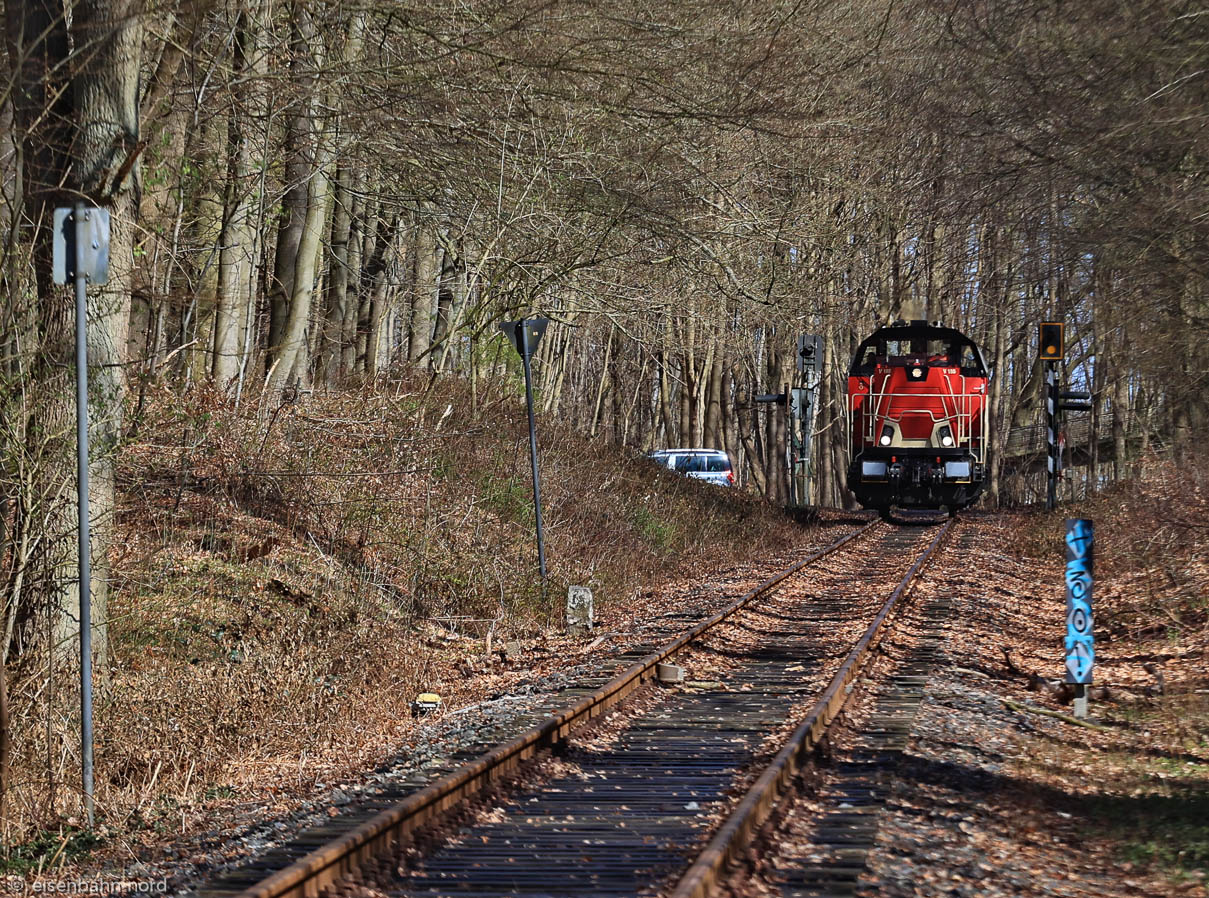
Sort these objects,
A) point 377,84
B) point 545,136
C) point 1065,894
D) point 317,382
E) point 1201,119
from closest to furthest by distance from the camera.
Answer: point 1065,894 → point 1201,119 → point 377,84 → point 545,136 → point 317,382

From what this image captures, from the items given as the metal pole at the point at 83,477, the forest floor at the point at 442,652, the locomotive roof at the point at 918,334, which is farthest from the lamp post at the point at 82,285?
the locomotive roof at the point at 918,334

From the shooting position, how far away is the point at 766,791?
7219 mm

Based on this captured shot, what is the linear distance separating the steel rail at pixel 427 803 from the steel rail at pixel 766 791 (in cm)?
145

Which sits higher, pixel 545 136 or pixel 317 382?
pixel 545 136

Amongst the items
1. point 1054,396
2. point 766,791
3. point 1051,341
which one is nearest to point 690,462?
point 1054,396

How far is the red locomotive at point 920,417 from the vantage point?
2625cm

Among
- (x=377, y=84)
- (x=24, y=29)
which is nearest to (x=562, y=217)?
(x=377, y=84)

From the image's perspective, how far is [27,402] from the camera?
31.3ft

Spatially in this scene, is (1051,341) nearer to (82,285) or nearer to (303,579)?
(303,579)

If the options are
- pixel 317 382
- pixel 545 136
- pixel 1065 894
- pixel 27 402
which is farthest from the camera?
pixel 317 382

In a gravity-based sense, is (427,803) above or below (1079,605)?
below

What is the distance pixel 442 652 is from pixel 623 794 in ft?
19.6

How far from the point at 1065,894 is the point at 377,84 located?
976cm

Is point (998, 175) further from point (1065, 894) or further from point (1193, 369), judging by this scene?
point (1065, 894)
